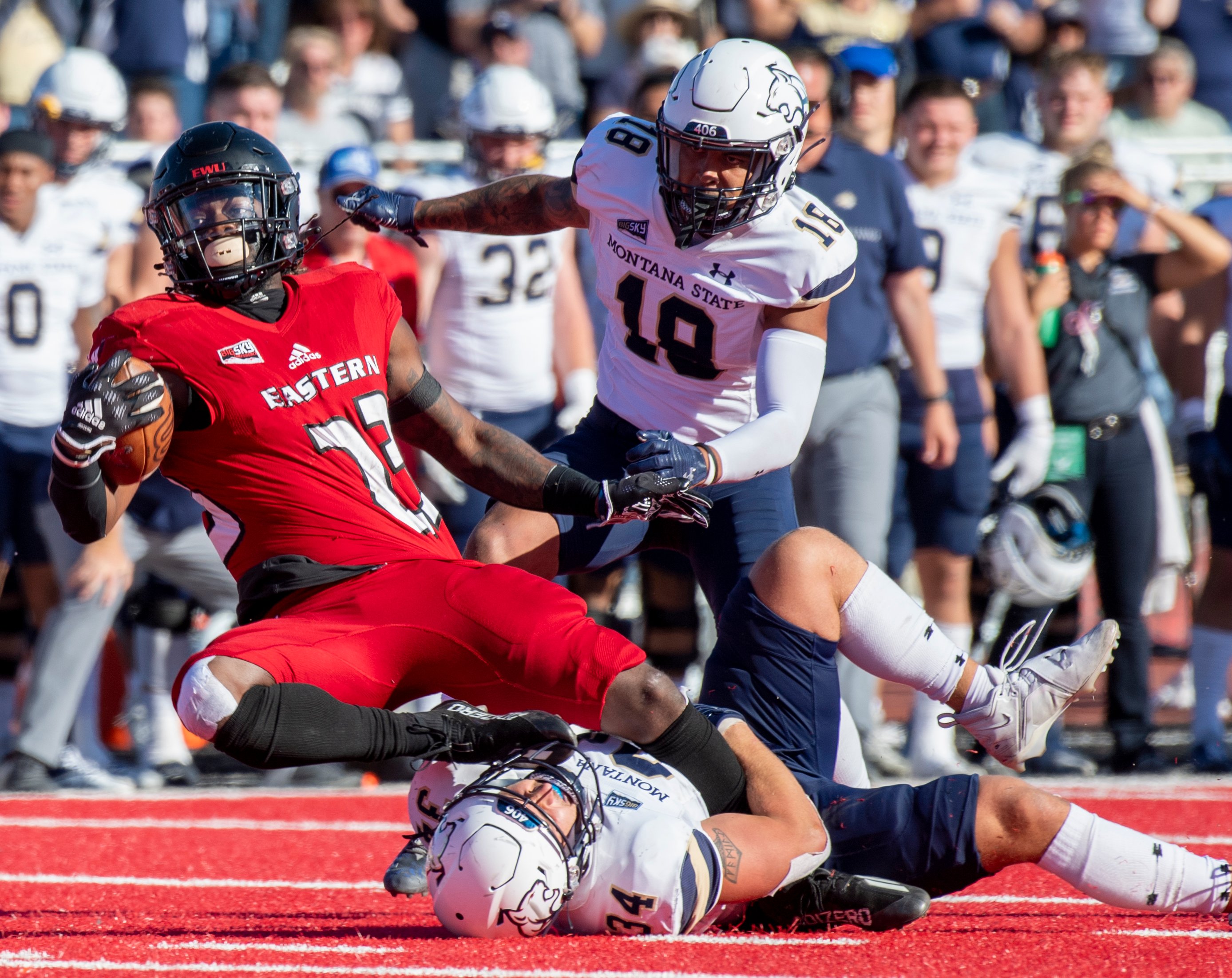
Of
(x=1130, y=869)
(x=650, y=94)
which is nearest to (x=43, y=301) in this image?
(x=650, y=94)

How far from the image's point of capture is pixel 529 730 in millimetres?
3455

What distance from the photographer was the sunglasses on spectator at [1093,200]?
6469mm

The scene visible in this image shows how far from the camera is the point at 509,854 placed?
316cm

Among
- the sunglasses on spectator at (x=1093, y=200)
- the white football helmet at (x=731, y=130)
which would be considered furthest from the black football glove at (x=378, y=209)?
the sunglasses on spectator at (x=1093, y=200)

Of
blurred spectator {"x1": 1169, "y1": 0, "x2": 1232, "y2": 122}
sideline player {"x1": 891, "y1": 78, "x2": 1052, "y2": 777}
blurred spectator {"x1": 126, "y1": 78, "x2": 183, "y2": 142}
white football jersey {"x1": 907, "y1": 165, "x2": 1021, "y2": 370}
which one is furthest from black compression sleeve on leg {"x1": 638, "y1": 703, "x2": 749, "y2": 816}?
blurred spectator {"x1": 1169, "y1": 0, "x2": 1232, "y2": 122}

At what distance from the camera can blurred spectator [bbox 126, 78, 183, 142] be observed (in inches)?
302

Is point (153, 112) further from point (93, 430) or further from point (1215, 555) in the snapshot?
point (93, 430)

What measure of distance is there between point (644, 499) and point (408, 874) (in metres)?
0.92

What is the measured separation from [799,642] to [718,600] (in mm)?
842

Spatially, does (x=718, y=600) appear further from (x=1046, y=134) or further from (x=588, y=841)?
(x=1046, y=134)

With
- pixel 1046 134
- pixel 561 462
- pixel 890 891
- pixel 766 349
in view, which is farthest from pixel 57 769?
pixel 1046 134

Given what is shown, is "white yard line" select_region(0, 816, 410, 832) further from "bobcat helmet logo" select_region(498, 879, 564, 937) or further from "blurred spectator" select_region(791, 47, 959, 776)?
"bobcat helmet logo" select_region(498, 879, 564, 937)

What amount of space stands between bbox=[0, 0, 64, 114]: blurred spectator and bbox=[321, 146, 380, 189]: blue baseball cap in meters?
2.80

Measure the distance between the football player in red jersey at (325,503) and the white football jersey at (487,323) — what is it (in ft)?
8.05
